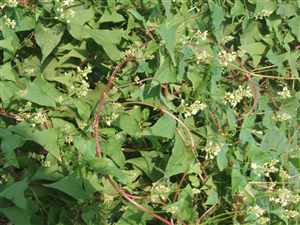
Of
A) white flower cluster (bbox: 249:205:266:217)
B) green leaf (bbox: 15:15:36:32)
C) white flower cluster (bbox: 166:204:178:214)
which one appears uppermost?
green leaf (bbox: 15:15:36:32)

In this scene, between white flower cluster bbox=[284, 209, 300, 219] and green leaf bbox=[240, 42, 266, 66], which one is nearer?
white flower cluster bbox=[284, 209, 300, 219]

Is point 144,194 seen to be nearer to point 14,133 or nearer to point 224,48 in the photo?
point 14,133

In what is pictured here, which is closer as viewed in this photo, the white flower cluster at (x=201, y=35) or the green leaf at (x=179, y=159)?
the green leaf at (x=179, y=159)

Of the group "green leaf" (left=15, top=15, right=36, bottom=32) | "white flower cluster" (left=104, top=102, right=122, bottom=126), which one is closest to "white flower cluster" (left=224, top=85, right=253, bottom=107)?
"white flower cluster" (left=104, top=102, right=122, bottom=126)

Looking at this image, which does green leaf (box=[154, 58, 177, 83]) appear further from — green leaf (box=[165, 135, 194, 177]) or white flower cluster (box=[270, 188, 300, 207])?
white flower cluster (box=[270, 188, 300, 207])

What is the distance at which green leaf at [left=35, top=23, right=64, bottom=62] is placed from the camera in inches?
106

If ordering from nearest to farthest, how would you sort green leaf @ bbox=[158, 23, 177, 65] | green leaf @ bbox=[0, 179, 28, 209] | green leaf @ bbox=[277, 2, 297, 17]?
green leaf @ bbox=[0, 179, 28, 209]
green leaf @ bbox=[158, 23, 177, 65]
green leaf @ bbox=[277, 2, 297, 17]

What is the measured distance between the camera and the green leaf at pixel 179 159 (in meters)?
2.76

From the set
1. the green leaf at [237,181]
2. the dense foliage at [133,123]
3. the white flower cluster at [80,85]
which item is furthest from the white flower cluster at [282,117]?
the white flower cluster at [80,85]

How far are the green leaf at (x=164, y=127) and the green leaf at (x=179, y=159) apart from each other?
63 millimetres

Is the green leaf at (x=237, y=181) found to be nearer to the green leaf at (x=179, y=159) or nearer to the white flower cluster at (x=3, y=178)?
the green leaf at (x=179, y=159)

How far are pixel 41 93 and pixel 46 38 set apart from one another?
276 millimetres

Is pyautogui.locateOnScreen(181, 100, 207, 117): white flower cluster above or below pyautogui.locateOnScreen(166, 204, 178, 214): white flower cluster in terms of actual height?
above

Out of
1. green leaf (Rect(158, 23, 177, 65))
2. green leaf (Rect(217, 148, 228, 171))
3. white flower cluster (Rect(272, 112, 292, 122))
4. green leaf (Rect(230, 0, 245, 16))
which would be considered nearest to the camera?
green leaf (Rect(158, 23, 177, 65))
